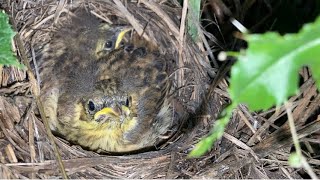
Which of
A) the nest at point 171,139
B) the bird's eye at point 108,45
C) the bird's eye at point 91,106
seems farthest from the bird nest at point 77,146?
the bird's eye at point 91,106

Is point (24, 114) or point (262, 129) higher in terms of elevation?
point (24, 114)

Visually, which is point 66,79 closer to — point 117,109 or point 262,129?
point 117,109

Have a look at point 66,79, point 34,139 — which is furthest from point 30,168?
point 66,79

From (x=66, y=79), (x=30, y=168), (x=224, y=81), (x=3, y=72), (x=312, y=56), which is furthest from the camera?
(x=66, y=79)

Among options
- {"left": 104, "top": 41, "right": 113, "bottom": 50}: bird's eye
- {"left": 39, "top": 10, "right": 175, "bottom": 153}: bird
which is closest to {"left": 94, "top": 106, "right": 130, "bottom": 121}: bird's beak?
{"left": 39, "top": 10, "right": 175, "bottom": 153}: bird

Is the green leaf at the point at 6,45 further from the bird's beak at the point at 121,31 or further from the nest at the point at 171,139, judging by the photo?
the bird's beak at the point at 121,31

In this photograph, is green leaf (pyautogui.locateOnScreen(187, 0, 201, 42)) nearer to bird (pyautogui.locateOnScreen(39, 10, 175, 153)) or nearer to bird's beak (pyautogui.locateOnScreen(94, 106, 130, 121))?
bird (pyautogui.locateOnScreen(39, 10, 175, 153))
